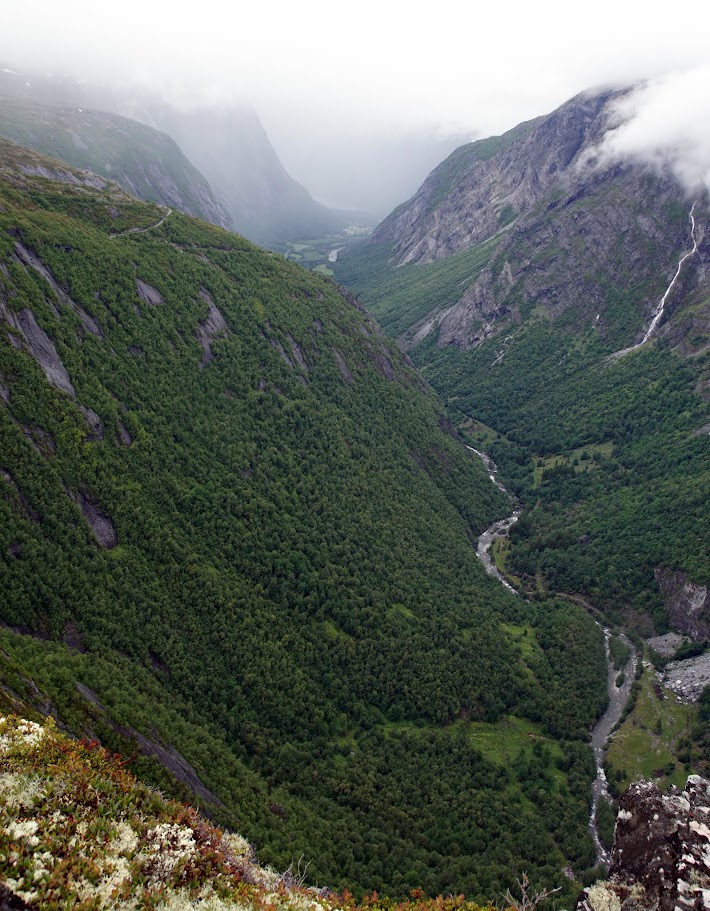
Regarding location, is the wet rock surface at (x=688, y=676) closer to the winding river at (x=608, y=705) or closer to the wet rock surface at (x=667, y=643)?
the wet rock surface at (x=667, y=643)

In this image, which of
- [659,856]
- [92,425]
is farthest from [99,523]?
[659,856]

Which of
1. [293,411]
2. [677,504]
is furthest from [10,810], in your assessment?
[677,504]

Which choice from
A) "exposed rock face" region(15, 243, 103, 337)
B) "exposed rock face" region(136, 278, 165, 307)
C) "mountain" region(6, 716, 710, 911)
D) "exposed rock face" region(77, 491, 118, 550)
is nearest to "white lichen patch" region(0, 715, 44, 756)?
"mountain" region(6, 716, 710, 911)

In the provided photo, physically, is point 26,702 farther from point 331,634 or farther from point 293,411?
point 293,411

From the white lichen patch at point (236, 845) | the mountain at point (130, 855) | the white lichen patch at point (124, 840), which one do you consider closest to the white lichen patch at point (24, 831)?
the mountain at point (130, 855)

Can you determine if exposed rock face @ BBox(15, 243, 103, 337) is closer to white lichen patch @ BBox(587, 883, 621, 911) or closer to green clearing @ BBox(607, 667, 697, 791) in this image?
white lichen patch @ BBox(587, 883, 621, 911)
